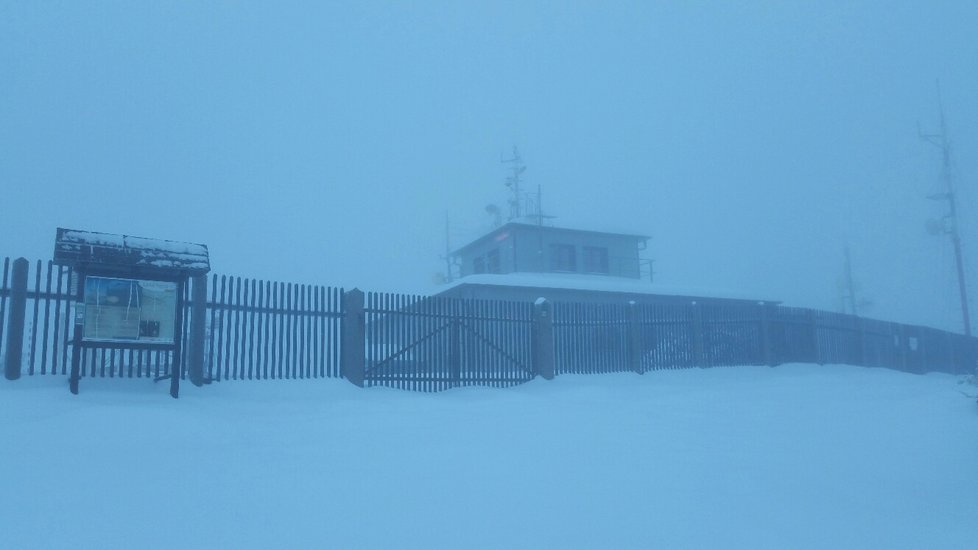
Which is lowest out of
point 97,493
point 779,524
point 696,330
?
point 779,524

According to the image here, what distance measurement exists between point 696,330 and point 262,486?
13.5 metres

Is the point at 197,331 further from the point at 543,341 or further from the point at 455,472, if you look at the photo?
the point at 543,341

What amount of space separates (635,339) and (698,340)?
2.30 metres

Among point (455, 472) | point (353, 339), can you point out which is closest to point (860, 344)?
point (353, 339)

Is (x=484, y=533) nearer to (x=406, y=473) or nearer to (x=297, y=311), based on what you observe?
(x=406, y=473)

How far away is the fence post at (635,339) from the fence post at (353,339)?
658 cm

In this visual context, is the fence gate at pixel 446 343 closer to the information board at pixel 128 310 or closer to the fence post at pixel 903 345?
the information board at pixel 128 310

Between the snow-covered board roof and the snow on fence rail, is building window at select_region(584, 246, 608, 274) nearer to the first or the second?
the snow on fence rail

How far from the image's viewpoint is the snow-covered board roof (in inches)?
354

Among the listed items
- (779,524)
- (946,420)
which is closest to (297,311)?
(779,524)

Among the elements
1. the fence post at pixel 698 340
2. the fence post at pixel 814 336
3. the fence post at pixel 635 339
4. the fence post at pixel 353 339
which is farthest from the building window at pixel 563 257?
the fence post at pixel 353 339

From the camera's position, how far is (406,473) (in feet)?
21.8

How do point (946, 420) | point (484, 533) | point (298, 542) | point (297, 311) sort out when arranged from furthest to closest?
point (297, 311) → point (946, 420) → point (484, 533) → point (298, 542)

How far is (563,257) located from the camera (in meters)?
34.5
